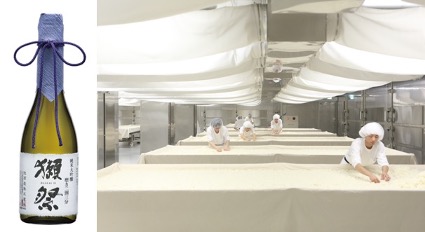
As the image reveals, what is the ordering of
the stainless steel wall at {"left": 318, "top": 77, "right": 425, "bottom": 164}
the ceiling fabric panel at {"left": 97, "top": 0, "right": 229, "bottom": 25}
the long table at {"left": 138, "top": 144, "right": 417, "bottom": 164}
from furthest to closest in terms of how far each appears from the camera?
the stainless steel wall at {"left": 318, "top": 77, "right": 425, "bottom": 164} < the long table at {"left": 138, "top": 144, "right": 417, "bottom": 164} < the ceiling fabric panel at {"left": 97, "top": 0, "right": 229, "bottom": 25}

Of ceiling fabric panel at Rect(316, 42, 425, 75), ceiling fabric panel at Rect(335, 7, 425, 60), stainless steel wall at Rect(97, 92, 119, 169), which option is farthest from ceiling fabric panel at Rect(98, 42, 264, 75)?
stainless steel wall at Rect(97, 92, 119, 169)

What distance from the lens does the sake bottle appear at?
75cm

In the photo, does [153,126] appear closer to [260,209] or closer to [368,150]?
[368,150]

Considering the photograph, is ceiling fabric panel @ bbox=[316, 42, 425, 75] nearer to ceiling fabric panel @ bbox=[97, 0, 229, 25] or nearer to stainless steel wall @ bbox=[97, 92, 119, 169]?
ceiling fabric panel @ bbox=[97, 0, 229, 25]

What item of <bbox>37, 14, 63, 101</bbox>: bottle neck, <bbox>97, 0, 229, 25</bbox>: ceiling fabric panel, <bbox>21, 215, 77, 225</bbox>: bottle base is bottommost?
<bbox>21, 215, 77, 225</bbox>: bottle base

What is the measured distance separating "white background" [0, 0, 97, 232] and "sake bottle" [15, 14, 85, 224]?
0.07 feet

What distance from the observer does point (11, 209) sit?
79 centimetres

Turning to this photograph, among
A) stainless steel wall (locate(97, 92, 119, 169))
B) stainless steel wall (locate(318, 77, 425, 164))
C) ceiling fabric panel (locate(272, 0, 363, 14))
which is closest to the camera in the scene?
ceiling fabric panel (locate(272, 0, 363, 14))

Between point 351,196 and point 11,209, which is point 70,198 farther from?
point 351,196

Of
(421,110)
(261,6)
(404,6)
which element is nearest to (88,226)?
(261,6)

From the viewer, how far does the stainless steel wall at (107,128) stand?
6590 mm

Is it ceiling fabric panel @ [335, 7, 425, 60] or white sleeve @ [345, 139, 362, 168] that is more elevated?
ceiling fabric panel @ [335, 7, 425, 60]

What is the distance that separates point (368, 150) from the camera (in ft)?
14.3

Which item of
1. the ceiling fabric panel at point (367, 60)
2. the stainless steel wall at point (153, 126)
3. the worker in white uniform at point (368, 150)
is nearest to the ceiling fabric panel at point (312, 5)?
the ceiling fabric panel at point (367, 60)
